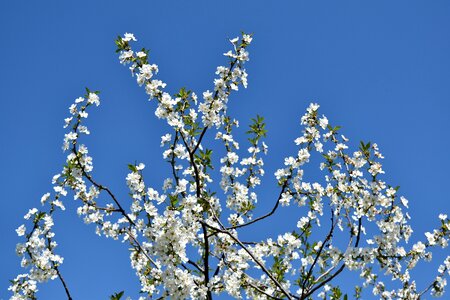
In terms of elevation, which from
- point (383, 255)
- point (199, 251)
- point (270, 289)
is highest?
point (199, 251)

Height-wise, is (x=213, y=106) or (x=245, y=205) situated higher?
(x=213, y=106)

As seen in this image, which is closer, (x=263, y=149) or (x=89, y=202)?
(x=89, y=202)

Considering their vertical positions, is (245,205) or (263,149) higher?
(263,149)

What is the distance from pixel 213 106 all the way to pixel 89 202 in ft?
7.44

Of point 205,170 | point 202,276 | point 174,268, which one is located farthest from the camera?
point 205,170

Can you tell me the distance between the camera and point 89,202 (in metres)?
6.56

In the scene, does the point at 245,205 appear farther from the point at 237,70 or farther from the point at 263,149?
the point at 237,70

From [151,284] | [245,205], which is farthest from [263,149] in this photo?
[151,284]

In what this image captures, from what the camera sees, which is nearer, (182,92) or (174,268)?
(174,268)

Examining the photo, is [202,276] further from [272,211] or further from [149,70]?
[149,70]

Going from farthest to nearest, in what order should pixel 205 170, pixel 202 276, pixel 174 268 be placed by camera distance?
pixel 205 170 → pixel 202 276 → pixel 174 268

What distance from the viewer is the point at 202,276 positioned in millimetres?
6289

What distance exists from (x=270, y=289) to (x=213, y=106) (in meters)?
2.58

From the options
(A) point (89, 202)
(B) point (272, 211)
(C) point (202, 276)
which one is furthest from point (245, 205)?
(A) point (89, 202)
